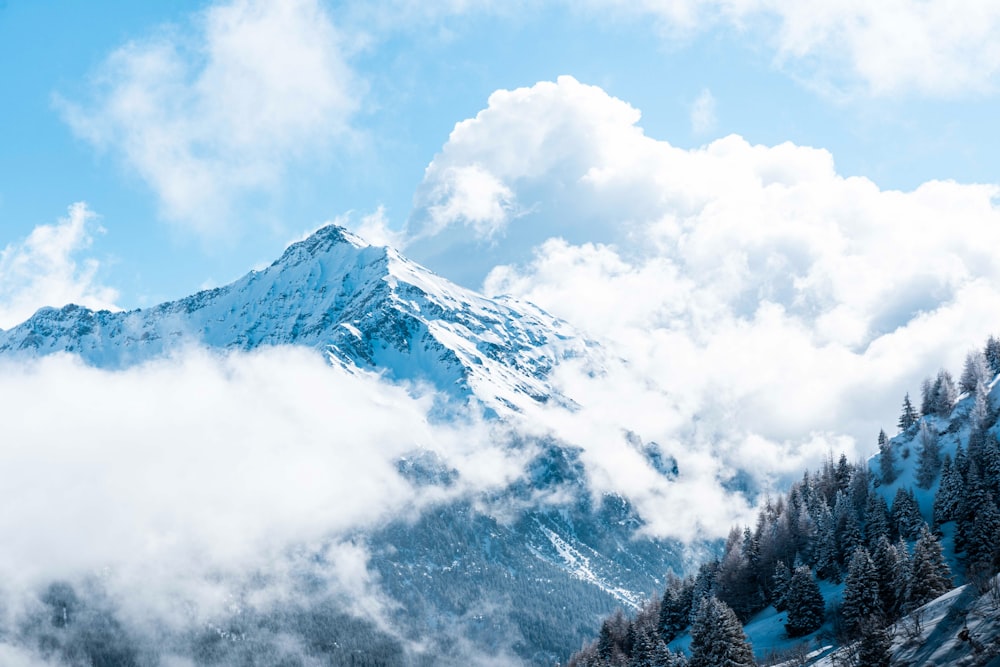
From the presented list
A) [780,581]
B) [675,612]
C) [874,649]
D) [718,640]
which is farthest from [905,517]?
[874,649]

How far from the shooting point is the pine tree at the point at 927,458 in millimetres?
151625

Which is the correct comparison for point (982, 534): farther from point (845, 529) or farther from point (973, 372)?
point (973, 372)

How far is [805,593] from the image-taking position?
116 metres

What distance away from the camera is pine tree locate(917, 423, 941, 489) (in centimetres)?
15162

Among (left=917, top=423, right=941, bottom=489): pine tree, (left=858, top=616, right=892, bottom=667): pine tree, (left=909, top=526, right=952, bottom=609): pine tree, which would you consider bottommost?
(left=858, top=616, right=892, bottom=667): pine tree

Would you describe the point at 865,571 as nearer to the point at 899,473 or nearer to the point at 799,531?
the point at 799,531

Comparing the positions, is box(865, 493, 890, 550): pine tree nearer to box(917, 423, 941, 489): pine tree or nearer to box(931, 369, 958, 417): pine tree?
box(917, 423, 941, 489): pine tree

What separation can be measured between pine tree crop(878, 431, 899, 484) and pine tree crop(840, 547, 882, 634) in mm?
59902

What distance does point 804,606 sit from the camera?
11575 centimetres

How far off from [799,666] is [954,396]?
335ft

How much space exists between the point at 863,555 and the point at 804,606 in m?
14.4

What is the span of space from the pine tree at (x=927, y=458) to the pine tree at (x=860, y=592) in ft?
179

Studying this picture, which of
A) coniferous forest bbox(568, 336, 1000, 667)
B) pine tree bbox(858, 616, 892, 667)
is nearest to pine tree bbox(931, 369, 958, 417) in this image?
coniferous forest bbox(568, 336, 1000, 667)

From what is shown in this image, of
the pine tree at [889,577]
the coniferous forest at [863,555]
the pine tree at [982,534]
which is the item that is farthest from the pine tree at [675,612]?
the pine tree at [982,534]
